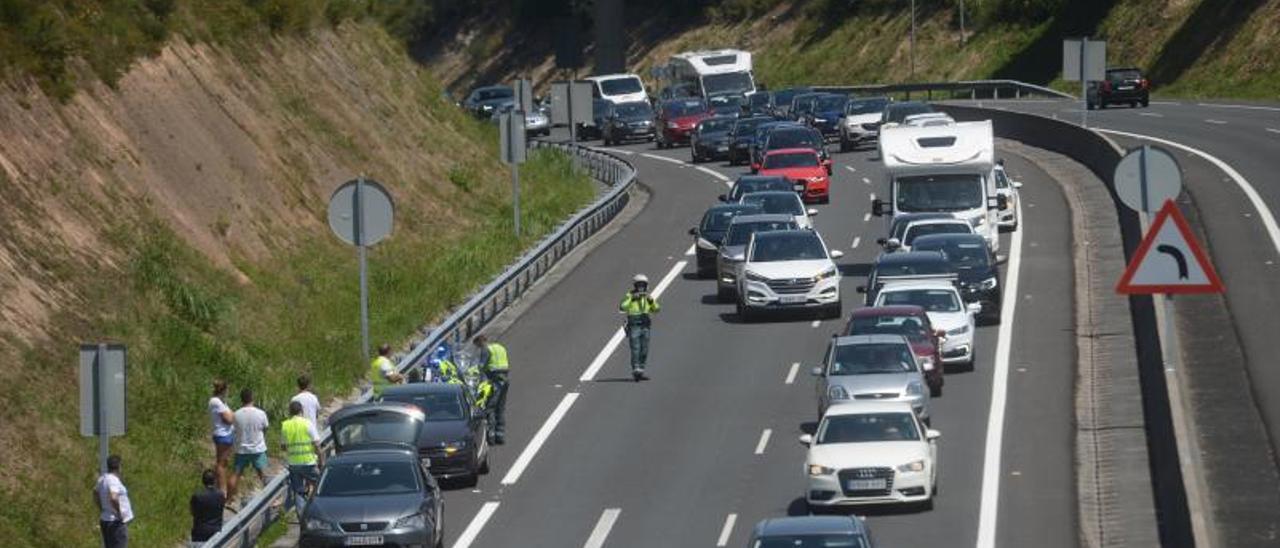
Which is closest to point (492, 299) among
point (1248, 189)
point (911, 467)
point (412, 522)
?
point (911, 467)

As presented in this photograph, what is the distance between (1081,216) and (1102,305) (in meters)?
12.6

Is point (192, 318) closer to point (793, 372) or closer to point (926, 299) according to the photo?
point (793, 372)

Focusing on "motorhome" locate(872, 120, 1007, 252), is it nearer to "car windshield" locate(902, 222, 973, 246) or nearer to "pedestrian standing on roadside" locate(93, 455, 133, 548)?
"car windshield" locate(902, 222, 973, 246)

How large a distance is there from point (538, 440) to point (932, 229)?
14.5 meters

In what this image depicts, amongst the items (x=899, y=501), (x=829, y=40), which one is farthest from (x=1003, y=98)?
(x=899, y=501)

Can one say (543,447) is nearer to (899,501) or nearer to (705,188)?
(899,501)

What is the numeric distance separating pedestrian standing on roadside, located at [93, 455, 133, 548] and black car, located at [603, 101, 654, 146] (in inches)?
2638

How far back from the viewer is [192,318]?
3653cm

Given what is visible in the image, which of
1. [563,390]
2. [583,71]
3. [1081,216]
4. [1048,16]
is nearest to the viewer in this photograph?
[563,390]

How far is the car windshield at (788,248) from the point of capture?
4325 cm

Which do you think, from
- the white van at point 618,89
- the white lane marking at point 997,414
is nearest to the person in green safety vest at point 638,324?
the white lane marking at point 997,414

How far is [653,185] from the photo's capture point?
69688mm

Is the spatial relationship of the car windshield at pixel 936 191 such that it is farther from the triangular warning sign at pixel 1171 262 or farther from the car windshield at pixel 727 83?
the car windshield at pixel 727 83

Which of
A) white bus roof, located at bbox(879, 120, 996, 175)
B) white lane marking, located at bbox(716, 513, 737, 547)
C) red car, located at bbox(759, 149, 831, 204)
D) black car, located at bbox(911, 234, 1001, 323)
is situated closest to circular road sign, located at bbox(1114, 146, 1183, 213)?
white lane marking, located at bbox(716, 513, 737, 547)
